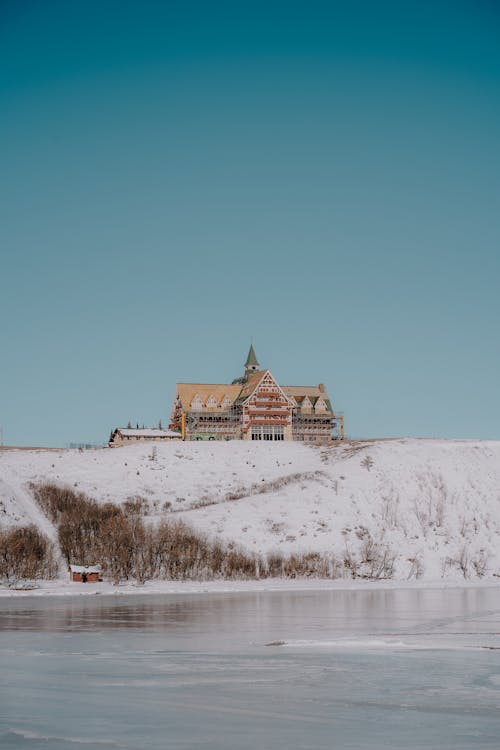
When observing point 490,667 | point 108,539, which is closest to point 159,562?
point 108,539

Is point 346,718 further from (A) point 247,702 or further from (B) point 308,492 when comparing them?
(B) point 308,492

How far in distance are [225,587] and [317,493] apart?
956 inches

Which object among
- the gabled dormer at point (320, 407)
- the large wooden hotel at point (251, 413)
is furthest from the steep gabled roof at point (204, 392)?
the gabled dormer at point (320, 407)

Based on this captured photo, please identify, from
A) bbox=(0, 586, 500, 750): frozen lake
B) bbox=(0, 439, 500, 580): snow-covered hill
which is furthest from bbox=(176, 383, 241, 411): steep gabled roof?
bbox=(0, 586, 500, 750): frozen lake

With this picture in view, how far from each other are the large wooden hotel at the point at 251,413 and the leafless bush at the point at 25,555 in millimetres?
64258

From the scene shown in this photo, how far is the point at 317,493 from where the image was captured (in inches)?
2955

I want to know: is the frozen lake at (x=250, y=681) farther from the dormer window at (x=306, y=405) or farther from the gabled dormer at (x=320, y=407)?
the gabled dormer at (x=320, y=407)

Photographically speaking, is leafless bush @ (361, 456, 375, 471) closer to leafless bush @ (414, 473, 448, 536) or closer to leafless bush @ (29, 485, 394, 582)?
leafless bush @ (414, 473, 448, 536)

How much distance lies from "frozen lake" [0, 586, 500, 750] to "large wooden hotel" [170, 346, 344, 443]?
307 ft

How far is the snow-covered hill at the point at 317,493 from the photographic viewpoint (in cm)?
6519

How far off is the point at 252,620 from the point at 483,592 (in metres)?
22.0

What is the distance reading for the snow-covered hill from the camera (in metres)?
65.2

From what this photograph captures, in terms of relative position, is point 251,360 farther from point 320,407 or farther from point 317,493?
point 317,493

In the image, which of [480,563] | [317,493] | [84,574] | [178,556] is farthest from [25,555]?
[480,563]
